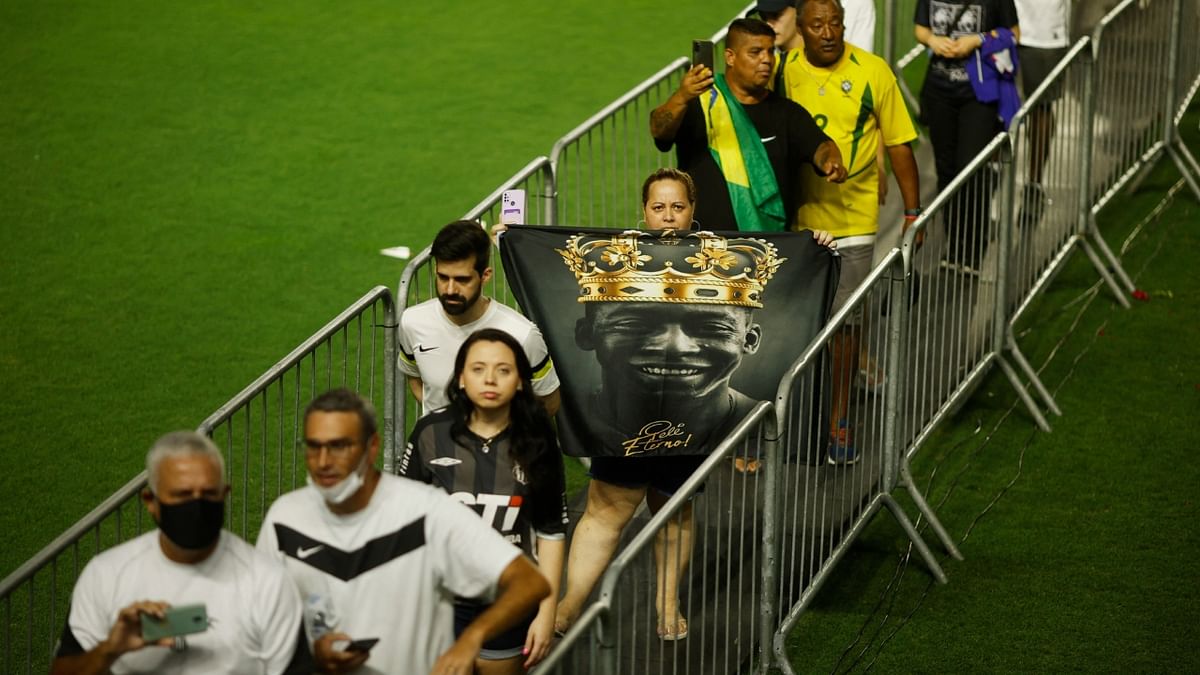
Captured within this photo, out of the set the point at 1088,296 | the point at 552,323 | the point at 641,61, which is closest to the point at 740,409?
the point at 552,323

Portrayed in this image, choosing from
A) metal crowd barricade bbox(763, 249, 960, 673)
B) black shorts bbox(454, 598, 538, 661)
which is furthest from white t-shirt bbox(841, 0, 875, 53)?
black shorts bbox(454, 598, 538, 661)

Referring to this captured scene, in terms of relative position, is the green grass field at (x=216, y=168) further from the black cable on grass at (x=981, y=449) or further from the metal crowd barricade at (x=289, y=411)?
the black cable on grass at (x=981, y=449)

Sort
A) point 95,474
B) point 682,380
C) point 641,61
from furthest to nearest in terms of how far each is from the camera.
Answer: point 641,61 → point 95,474 → point 682,380

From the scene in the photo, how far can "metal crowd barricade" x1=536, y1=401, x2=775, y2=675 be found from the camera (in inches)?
207

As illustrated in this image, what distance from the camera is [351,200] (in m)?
12.7

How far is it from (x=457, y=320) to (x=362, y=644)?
6.23 feet

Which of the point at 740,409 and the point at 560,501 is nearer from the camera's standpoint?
the point at 560,501

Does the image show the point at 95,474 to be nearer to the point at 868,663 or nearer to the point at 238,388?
the point at 238,388

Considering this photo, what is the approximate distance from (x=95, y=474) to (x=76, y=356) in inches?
62.4

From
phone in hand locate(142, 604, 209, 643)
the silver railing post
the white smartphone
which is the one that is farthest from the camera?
the white smartphone

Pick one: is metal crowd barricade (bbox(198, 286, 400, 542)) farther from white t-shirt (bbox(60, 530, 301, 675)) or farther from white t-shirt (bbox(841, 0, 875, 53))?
white t-shirt (bbox(841, 0, 875, 53))

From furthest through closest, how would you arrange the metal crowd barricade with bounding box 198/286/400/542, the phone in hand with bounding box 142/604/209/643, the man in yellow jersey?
1. the man in yellow jersey
2. the metal crowd barricade with bounding box 198/286/400/542
3. the phone in hand with bounding box 142/604/209/643

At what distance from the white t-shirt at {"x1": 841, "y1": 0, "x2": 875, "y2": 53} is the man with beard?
5.08 m

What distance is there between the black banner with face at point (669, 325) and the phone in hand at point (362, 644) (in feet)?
7.73
